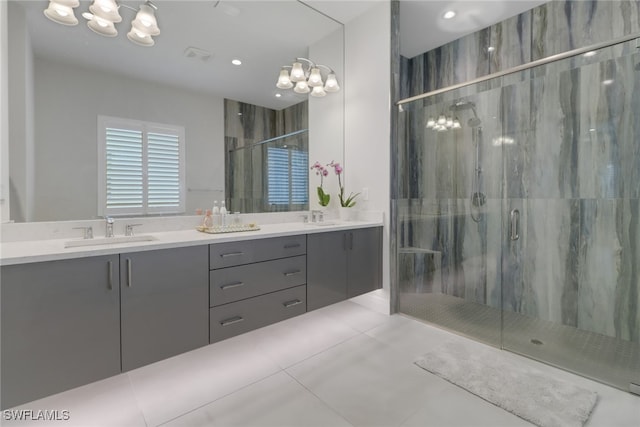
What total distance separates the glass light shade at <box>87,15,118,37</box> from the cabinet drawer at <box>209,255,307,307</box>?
1568 millimetres

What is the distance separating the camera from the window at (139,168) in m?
1.77

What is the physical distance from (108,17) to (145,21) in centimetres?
19

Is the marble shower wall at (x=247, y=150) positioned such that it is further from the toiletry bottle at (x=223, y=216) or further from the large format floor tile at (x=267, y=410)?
the large format floor tile at (x=267, y=410)

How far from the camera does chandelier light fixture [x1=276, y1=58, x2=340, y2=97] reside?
8.59 ft

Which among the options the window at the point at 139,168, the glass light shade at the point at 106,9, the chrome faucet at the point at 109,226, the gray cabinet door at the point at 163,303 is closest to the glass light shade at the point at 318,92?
the window at the point at 139,168

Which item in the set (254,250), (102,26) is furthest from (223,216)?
(102,26)

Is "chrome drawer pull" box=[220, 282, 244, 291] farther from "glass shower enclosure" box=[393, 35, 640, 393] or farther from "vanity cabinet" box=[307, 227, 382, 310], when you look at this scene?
"glass shower enclosure" box=[393, 35, 640, 393]

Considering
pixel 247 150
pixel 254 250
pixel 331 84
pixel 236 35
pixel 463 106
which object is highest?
pixel 236 35

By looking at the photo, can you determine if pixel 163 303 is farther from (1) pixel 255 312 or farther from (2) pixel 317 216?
(2) pixel 317 216

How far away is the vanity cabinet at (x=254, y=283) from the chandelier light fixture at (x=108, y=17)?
4.66ft

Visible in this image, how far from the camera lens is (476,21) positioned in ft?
9.63

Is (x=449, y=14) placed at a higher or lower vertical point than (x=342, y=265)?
higher

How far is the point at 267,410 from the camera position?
148 cm

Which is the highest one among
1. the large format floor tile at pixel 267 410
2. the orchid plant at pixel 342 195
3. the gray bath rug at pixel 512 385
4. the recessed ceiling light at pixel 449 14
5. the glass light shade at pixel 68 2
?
the recessed ceiling light at pixel 449 14
